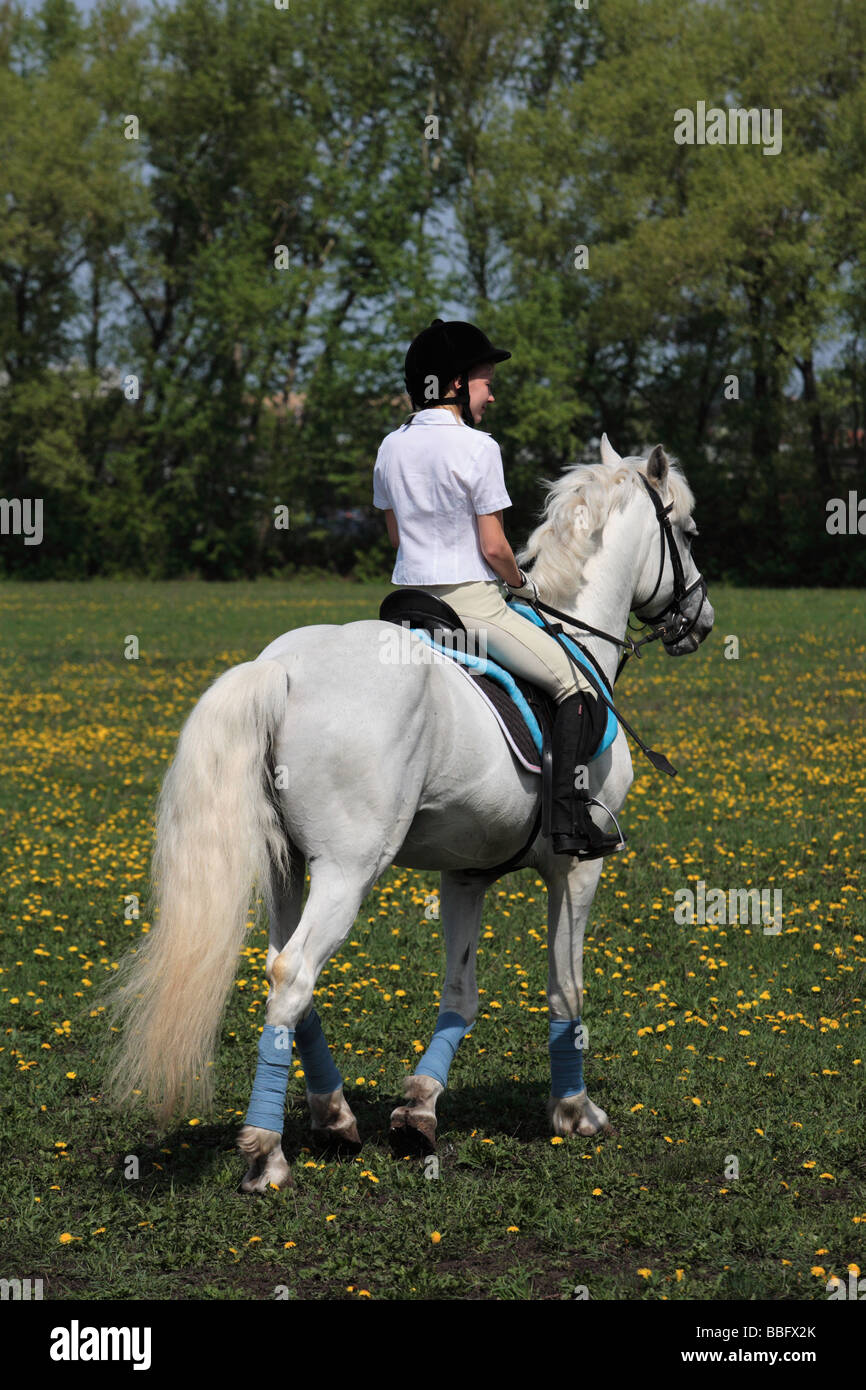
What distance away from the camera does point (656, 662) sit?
2766cm

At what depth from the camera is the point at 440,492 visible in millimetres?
6469

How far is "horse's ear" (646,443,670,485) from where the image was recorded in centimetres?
742

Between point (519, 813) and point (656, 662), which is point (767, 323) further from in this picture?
point (519, 813)

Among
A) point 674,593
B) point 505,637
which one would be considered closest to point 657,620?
point 674,593

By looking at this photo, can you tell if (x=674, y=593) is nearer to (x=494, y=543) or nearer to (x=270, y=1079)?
(x=494, y=543)

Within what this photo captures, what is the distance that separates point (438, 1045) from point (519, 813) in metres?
1.20

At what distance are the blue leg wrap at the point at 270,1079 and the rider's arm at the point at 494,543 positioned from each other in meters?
2.24

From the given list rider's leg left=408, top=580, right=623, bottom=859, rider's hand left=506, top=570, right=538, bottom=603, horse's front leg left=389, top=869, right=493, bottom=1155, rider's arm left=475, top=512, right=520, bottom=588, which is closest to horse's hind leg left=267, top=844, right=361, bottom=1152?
horse's front leg left=389, top=869, right=493, bottom=1155

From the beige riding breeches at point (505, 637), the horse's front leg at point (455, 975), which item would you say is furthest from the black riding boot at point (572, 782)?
the horse's front leg at point (455, 975)

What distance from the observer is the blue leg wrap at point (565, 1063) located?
6.91 metres

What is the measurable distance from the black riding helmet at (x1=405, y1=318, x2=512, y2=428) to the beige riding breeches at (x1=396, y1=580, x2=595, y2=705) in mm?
795

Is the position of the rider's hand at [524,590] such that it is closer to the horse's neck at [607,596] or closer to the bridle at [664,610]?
the bridle at [664,610]
